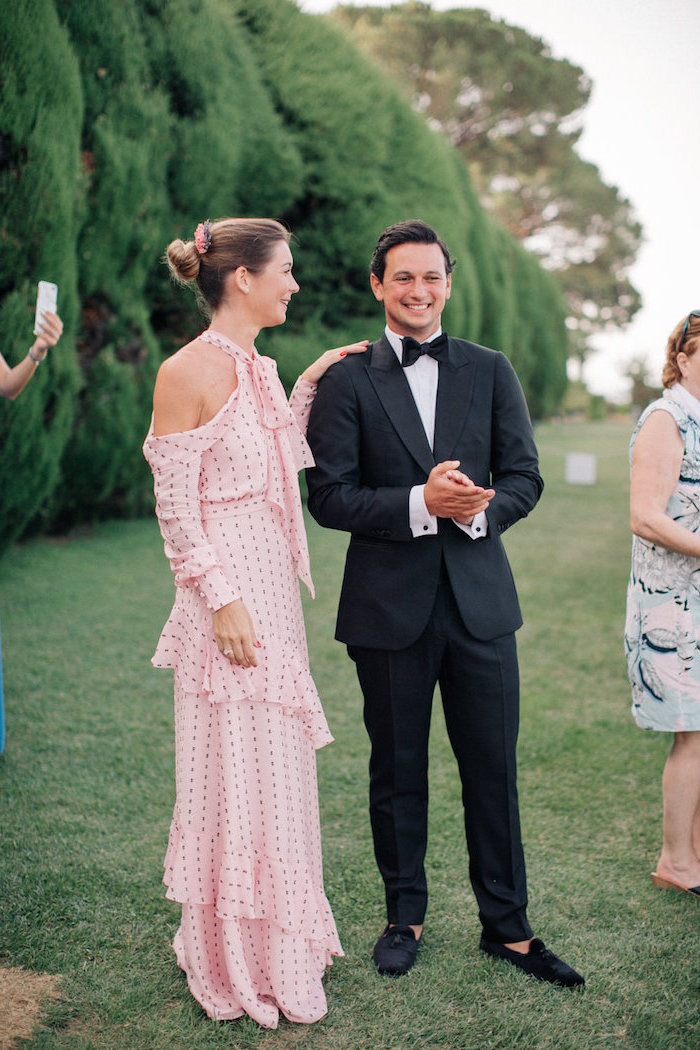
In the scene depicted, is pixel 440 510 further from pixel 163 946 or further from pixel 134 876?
pixel 134 876

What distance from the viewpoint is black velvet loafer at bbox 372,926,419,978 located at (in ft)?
9.24

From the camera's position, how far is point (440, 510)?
254cm

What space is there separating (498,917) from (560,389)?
27767mm

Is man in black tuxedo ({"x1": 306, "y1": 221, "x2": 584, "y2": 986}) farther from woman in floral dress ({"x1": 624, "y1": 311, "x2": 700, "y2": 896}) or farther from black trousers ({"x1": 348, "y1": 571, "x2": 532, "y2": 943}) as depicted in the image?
woman in floral dress ({"x1": 624, "y1": 311, "x2": 700, "y2": 896})

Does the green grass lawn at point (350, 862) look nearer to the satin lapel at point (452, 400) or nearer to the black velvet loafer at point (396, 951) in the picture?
the black velvet loafer at point (396, 951)

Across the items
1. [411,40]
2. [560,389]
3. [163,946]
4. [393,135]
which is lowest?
[163,946]

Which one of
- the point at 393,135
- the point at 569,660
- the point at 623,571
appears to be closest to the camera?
the point at 569,660

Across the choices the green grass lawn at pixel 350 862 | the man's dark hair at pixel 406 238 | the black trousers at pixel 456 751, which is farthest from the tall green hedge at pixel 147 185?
the black trousers at pixel 456 751

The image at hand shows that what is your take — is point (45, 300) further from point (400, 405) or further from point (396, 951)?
point (396, 951)

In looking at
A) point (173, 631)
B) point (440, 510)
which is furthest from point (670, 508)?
point (173, 631)

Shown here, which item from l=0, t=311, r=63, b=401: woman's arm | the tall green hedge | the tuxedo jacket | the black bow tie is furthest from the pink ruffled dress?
the tall green hedge

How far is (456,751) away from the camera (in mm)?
2883

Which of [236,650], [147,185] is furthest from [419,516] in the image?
[147,185]

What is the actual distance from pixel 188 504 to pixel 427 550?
0.70 metres
